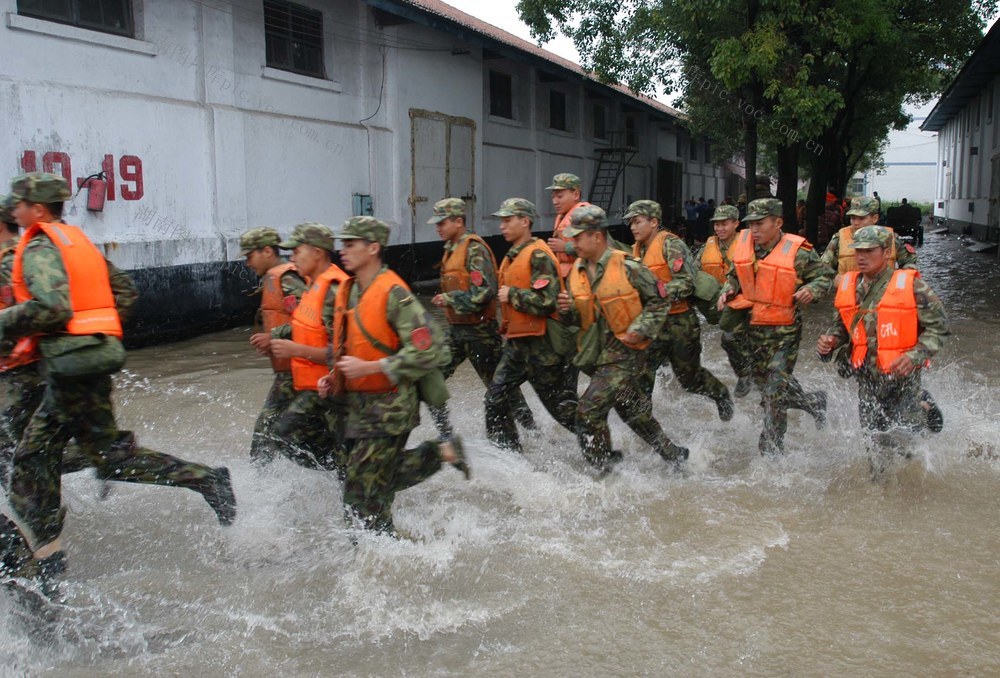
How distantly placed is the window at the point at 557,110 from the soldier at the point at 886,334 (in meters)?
17.9

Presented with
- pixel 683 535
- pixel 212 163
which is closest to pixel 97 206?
pixel 212 163

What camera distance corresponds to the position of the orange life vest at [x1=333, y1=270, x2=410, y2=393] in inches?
157

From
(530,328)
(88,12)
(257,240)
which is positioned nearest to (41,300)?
(257,240)

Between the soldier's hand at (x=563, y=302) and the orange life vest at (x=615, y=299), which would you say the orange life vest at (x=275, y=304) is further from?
the orange life vest at (x=615, y=299)

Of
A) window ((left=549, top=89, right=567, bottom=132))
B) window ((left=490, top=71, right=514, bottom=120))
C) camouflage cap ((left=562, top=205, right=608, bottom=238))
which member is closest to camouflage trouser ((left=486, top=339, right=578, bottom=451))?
camouflage cap ((left=562, top=205, right=608, bottom=238))

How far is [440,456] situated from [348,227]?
4.01 ft

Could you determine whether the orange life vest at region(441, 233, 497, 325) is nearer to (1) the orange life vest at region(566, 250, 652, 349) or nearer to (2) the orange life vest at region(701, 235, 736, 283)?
(1) the orange life vest at region(566, 250, 652, 349)

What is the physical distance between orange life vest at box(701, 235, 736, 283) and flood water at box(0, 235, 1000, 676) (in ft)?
6.05

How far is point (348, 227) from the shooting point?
4.03 metres

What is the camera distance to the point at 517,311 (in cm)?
577

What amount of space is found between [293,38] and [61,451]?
10.5m

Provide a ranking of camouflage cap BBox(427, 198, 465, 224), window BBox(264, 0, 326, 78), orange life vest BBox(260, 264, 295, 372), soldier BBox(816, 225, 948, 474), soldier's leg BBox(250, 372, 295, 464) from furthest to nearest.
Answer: window BBox(264, 0, 326, 78) < camouflage cap BBox(427, 198, 465, 224) < soldier BBox(816, 225, 948, 474) < orange life vest BBox(260, 264, 295, 372) < soldier's leg BBox(250, 372, 295, 464)

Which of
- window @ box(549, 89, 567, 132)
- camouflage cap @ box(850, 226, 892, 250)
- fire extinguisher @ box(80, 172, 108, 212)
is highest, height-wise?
window @ box(549, 89, 567, 132)

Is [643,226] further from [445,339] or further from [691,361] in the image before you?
[445,339]
